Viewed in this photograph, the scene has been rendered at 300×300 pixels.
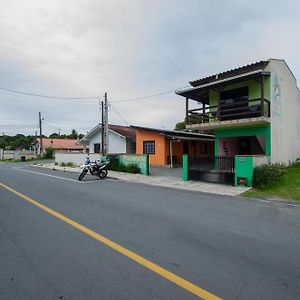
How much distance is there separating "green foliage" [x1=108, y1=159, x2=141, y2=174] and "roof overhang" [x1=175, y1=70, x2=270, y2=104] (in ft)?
20.4

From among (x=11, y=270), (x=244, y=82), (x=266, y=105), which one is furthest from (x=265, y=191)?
(x=11, y=270)

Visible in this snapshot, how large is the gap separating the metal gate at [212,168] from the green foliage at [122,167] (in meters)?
5.49

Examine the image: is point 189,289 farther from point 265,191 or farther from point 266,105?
point 266,105

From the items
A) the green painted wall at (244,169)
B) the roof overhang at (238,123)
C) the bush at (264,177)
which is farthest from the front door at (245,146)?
the green painted wall at (244,169)

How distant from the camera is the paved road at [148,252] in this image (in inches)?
128

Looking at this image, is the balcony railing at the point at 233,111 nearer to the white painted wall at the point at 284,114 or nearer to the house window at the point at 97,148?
the white painted wall at the point at 284,114

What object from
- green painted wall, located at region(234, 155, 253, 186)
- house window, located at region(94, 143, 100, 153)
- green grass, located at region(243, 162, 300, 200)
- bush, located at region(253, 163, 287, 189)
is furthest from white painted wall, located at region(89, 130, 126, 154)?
green grass, located at region(243, 162, 300, 200)

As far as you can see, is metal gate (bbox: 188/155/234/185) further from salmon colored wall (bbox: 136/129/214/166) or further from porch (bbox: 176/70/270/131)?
salmon colored wall (bbox: 136/129/214/166)

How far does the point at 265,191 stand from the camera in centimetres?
1144

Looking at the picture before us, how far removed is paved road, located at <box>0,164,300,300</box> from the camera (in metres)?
3.24

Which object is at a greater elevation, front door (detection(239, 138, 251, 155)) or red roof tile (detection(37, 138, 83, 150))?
red roof tile (detection(37, 138, 83, 150))

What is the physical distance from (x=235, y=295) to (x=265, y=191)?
9.23 metres

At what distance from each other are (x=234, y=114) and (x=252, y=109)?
139 centimetres

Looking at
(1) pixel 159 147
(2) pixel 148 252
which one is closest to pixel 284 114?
(1) pixel 159 147
